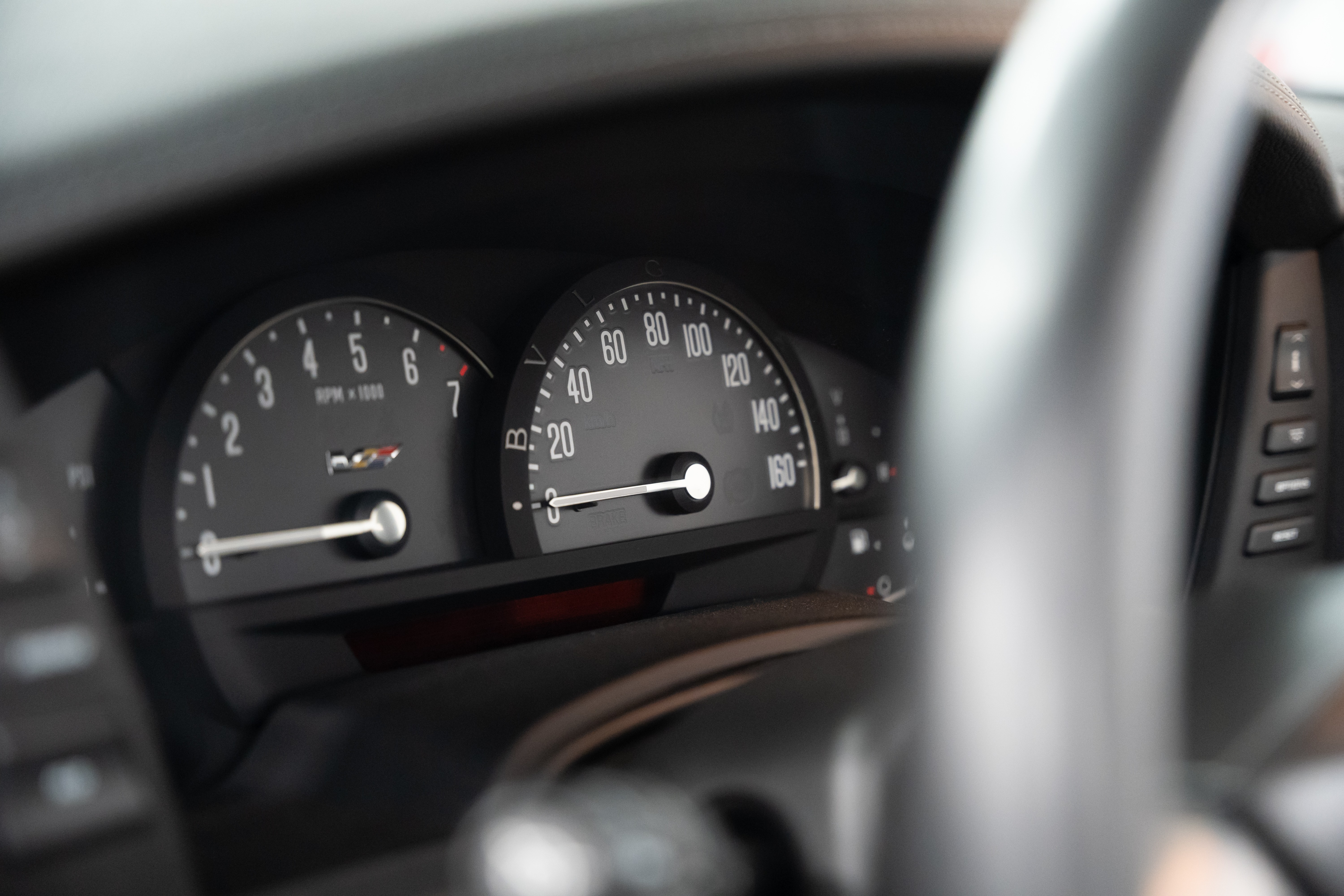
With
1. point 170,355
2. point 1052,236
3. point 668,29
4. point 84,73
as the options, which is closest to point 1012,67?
point 1052,236

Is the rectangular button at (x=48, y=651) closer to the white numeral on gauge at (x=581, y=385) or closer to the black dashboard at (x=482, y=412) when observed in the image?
the black dashboard at (x=482, y=412)

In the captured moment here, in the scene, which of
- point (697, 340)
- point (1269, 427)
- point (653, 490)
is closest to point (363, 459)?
point (653, 490)

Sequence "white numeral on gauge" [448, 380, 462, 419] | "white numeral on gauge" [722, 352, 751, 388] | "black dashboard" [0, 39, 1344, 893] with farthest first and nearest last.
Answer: "white numeral on gauge" [722, 352, 751, 388]
"white numeral on gauge" [448, 380, 462, 419]
"black dashboard" [0, 39, 1344, 893]

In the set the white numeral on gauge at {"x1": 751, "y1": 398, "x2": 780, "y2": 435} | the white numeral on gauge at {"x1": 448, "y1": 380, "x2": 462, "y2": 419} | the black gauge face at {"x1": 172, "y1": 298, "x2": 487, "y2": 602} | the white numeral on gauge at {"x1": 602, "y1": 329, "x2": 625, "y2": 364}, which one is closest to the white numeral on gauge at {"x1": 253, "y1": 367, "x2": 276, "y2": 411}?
the black gauge face at {"x1": 172, "y1": 298, "x2": 487, "y2": 602}

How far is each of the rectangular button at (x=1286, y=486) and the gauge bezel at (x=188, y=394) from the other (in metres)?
1.02

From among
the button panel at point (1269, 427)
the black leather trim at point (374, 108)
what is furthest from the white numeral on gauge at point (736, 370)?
the black leather trim at point (374, 108)

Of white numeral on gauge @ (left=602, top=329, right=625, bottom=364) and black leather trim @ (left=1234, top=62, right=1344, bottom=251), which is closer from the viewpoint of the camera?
black leather trim @ (left=1234, top=62, right=1344, bottom=251)

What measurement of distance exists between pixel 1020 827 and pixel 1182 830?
10 cm

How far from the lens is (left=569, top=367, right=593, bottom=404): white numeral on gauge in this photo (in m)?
1.67

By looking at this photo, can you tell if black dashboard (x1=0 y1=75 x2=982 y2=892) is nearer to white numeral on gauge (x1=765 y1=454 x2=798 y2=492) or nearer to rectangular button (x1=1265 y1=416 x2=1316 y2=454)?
white numeral on gauge (x1=765 y1=454 x2=798 y2=492)

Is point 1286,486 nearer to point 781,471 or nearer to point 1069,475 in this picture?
point 781,471

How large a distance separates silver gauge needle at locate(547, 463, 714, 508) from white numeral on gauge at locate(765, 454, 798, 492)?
14cm

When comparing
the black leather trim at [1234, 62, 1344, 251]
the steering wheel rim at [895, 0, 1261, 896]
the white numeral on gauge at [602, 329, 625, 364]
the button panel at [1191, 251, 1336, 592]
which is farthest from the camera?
the white numeral on gauge at [602, 329, 625, 364]

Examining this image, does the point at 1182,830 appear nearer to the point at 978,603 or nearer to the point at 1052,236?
the point at 978,603
